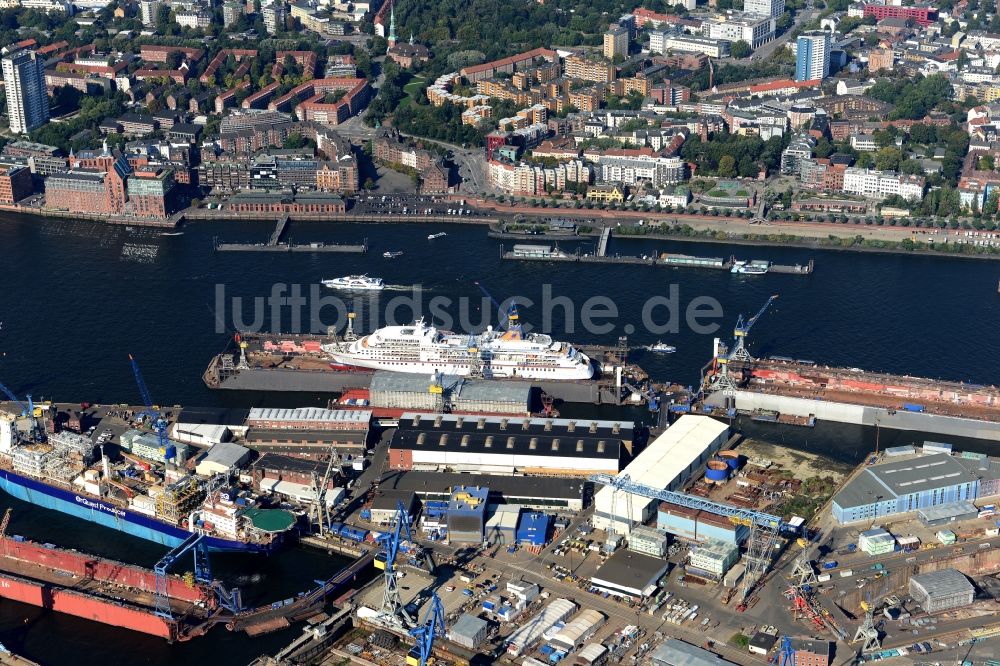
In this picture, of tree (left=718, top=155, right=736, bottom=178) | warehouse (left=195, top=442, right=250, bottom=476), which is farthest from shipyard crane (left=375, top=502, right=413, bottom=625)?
tree (left=718, top=155, right=736, bottom=178)

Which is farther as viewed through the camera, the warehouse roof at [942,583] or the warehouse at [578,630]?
the warehouse roof at [942,583]

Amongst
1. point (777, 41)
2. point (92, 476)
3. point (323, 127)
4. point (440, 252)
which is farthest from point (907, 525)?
→ point (777, 41)

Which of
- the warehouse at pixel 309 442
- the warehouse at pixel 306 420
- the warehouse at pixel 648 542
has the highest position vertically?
the warehouse at pixel 306 420

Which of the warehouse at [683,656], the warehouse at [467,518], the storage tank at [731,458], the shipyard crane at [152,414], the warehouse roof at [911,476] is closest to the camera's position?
the warehouse at [683,656]

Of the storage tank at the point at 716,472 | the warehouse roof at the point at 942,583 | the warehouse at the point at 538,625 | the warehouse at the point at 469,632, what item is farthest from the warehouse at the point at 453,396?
the warehouse roof at the point at 942,583

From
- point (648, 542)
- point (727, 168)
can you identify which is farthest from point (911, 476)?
point (727, 168)

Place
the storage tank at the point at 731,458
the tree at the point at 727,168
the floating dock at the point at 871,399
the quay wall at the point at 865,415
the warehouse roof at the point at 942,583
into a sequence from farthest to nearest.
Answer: the tree at the point at 727,168
the floating dock at the point at 871,399
the quay wall at the point at 865,415
the storage tank at the point at 731,458
the warehouse roof at the point at 942,583

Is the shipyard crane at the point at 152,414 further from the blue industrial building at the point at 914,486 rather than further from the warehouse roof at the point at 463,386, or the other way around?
the blue industrial building at the point at 914,486

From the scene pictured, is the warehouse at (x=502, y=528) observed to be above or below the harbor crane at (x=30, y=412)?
below
